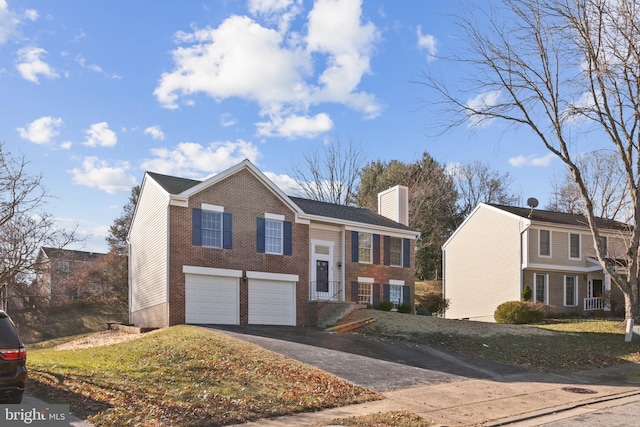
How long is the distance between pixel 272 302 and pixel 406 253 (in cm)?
990

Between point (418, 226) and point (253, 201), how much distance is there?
1109 inches

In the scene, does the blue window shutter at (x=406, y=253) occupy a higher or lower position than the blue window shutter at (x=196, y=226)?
lower

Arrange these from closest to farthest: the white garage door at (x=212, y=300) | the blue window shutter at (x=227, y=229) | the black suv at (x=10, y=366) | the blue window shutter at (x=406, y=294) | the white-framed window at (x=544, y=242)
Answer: the black suv at (x=10, y=366), the white garage door at (x=212, y=300), the blue window shutter at (x=227, y=229), the blue window shutter at (x=406, y=294), the white-framed window at (x=544, y=242)

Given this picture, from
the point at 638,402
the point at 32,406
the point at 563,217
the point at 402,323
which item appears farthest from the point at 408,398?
the point at 563,217

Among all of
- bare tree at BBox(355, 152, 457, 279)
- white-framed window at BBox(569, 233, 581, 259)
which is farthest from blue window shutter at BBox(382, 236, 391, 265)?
bare tree at BBox(355, 152, 457, 279)

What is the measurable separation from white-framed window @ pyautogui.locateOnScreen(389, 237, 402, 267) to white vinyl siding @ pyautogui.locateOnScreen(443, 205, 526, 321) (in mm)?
8085

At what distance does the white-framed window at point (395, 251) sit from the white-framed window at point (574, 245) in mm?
12036

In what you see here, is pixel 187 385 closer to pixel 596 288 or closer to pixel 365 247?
pixel 365 247

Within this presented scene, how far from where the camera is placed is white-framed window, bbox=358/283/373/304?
29.5 m

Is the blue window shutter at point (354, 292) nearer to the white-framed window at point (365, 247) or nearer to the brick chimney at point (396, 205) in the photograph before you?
the white-framed window at point (365, 247)

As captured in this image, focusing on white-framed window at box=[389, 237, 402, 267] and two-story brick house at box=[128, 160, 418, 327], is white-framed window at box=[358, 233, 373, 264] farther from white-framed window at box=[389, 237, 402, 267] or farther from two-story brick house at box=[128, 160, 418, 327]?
white-framed window at box=[389, 237, 402, 267]

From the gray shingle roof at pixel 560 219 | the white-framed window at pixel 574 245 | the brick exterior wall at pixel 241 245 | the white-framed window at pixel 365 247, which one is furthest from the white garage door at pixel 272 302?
the white-framed window at pixel 574 245

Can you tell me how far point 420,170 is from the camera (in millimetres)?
54531

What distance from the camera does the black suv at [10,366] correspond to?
29.0 feet
